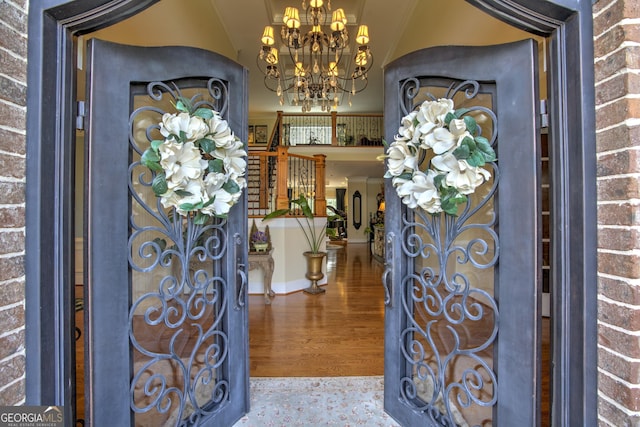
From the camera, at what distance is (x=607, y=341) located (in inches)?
37.3

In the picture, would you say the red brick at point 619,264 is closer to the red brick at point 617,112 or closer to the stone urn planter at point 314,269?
the red brick at point 617,112

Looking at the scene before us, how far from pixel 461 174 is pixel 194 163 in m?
1.12

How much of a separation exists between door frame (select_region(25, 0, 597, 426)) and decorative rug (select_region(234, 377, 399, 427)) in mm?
907

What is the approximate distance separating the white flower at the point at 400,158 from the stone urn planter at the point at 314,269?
3462 millimetres

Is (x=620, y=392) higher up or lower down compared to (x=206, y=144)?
lower down

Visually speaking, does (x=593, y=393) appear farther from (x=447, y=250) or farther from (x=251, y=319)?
(x=251, y=319)

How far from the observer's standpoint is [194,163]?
1302 millimetres

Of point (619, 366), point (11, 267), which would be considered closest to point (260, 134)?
point (11, 267)

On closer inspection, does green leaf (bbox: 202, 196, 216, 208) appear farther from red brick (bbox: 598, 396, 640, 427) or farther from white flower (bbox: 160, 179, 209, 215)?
red brick (bbox: 598, 396, 640, 427)

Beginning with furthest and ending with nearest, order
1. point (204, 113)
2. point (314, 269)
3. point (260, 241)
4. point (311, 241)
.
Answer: point (311, 241)
point (314, 269)
point (260, 241)
point (204, 113)

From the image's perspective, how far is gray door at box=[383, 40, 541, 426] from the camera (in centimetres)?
119

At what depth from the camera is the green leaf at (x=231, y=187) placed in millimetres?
1456

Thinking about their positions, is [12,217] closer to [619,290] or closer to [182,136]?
[182,136]

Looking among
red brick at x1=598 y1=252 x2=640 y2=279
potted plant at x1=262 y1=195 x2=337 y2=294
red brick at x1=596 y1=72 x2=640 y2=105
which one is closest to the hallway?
potted plant at x1=262 y1=195 x2=337 y2=294
